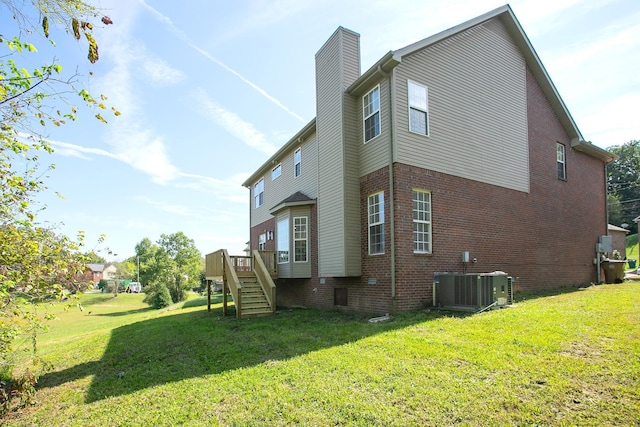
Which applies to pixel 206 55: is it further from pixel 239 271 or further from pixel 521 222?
pixel 521 222

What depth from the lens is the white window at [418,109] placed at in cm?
1062

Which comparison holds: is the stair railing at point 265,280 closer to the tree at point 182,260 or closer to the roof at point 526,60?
the roof at point 526,60

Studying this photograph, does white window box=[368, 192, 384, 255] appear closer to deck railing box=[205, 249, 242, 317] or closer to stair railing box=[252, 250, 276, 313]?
stair railing box=[252, 250, 276, 313]

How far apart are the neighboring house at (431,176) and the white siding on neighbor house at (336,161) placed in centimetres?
4

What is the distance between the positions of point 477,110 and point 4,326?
42.4ft

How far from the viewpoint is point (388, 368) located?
5430mm

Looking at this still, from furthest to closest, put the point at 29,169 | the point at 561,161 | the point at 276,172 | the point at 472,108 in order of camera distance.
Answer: the point at 276,172 < the point at 561,161 < the point at 472,108 < the point at 29,169

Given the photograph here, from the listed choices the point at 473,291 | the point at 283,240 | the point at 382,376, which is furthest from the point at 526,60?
the point at 382,376

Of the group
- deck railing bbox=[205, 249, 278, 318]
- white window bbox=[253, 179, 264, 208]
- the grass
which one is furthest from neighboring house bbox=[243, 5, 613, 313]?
white window bbox=[253, 179, 264, 208]

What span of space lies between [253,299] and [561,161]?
1399cm

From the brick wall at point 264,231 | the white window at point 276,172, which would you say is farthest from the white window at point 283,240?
the white window at point 276,172

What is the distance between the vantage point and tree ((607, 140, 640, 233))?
48.0 m

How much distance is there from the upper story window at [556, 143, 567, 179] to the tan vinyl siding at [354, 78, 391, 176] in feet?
31.2

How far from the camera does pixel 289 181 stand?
16984 mm
